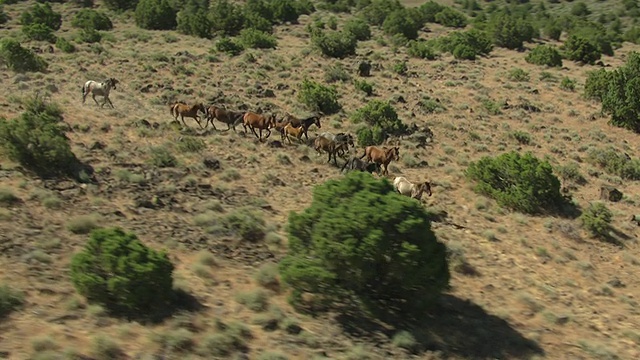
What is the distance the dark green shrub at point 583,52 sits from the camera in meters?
44.4

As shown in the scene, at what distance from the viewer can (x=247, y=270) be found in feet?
40.9

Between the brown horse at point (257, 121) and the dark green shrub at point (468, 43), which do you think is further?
the dark green shrub at point (468, 43)

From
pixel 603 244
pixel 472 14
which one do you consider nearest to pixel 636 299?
pixel 603 244

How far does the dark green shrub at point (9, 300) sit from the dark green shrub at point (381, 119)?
57.8ft

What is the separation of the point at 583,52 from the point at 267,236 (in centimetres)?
3961

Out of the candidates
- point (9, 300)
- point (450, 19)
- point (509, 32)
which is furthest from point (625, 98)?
point (450, 19)

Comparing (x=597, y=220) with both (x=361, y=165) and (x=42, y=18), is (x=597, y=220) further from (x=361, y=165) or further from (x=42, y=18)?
(x=42, y=18)

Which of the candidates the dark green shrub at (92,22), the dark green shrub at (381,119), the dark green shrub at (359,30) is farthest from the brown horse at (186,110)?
the dark green shrub at (359,30)

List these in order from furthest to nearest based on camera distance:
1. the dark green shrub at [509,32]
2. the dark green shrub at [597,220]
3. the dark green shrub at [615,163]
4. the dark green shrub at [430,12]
A: the dark green shrub at [430,12] < the dark green shrub at [509,32] < the dark green shrub at [615,163] < the dark green shrub at [597,220]

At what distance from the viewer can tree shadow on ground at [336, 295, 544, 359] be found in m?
11.0

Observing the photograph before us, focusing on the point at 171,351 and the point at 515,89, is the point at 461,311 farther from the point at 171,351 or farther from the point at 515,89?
the point at 515,89

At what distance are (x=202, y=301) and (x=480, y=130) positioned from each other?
66.9ft

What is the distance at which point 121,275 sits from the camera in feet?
32.8

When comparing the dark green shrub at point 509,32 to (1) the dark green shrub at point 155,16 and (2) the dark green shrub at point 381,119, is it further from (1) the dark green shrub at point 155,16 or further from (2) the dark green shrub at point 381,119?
(1) the dark green shrub at point 155,16
